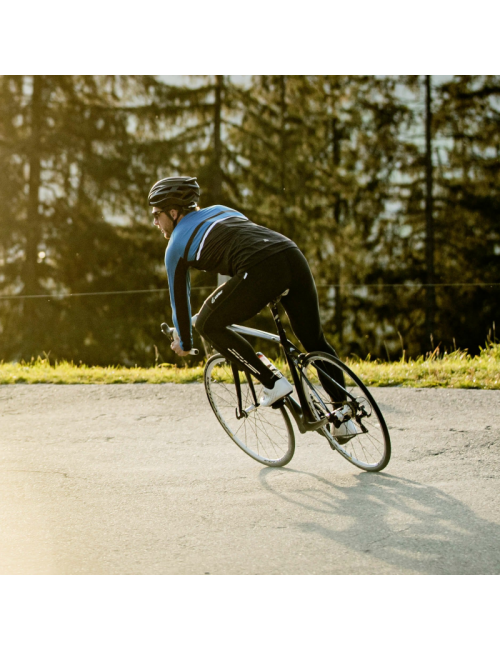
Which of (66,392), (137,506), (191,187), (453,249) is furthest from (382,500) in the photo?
(453,249)

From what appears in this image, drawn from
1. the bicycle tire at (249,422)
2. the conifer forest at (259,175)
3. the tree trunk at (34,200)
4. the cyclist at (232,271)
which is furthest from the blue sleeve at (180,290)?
the tree trunk at (34,200)

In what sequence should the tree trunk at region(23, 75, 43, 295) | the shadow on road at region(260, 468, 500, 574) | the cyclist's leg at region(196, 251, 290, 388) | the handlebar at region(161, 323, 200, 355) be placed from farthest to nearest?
the tree trunk at region(23, 75, 43, 295), the handlebar at region(161, 323, 200, 355), the cyclist's leg at region(196, 251, 290, 388), the shadow on road at region(260, 468, 500, 574)

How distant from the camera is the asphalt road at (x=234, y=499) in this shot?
3.31 m

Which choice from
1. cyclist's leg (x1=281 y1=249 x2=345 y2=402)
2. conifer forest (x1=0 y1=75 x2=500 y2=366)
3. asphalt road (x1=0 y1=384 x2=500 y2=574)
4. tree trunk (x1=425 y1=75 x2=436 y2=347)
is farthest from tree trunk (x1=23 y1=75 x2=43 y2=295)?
cyclist's leg (x1=281 y1=249 x2=345 y2=402)

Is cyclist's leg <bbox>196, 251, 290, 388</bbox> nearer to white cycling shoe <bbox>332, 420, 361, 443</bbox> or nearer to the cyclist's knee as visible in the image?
the cyclist's knee

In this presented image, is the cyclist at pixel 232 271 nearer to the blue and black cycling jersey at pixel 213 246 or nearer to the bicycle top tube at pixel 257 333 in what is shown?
the blue and black cycling jersey at pixel 213 246

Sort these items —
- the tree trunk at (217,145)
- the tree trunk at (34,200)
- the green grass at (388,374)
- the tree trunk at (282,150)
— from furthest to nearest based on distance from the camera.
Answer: the tree trunk at (34,200) → the tree trunk at (282,150) → the tree trunk at (217,145) → the green grass at (388,374)

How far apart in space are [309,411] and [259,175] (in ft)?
43.6

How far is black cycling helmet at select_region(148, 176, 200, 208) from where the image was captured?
4355 millimetres

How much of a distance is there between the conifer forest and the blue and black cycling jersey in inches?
465

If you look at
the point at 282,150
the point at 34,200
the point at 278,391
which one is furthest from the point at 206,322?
the point at 34,200

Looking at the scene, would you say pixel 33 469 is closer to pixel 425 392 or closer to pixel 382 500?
pixel 382 500

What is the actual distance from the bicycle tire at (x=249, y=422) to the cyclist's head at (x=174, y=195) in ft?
3.87

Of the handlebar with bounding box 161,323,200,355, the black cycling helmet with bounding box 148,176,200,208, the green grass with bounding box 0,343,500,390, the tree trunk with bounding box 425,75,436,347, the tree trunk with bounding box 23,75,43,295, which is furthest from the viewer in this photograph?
the tree trunk with bounding box 23,75,43,295
